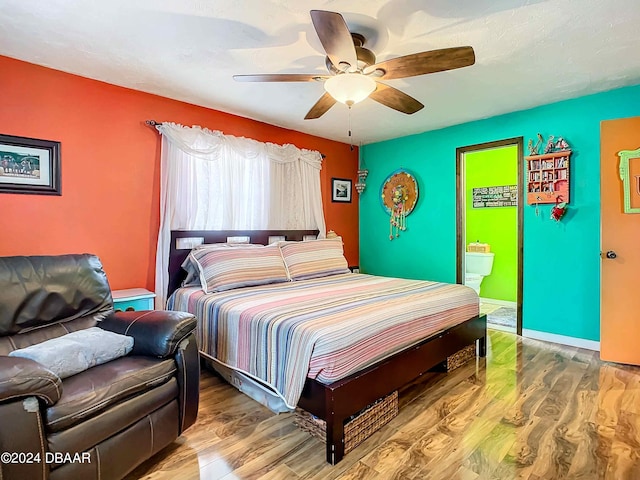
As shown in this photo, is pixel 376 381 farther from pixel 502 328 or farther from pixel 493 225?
pixel 493 225

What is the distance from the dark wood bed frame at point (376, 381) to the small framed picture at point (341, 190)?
2.64 meters

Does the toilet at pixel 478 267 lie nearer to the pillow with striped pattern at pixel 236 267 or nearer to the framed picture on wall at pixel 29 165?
the pillow with striped pattern at pixel 236 267

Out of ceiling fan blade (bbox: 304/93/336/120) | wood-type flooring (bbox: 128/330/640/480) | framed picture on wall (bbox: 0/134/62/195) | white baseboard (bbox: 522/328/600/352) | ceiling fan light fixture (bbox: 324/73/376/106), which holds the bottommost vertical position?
wood-type flooring (bbox: 128/330/640/480)

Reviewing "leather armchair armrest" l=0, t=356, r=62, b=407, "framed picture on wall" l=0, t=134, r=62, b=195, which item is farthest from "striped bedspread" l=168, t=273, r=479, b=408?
"framed picture on wall" l=0, t=134, r=62, b=195

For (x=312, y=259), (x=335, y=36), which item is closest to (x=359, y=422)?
(x=312, y=259)

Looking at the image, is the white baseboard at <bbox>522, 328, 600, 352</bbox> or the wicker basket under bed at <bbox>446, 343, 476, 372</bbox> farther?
the white baseboard at <bbox>522, 328, 600, 352</bbox>

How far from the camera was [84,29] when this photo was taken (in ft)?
7.02

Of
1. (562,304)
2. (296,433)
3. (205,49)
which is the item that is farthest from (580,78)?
(296,433)

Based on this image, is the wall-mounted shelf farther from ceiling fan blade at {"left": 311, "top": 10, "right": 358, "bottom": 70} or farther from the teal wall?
ceiling fan blade at {"left": 311, "top": 10, "right": 358, "bottom": 70}

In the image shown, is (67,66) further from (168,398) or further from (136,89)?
(168,398)

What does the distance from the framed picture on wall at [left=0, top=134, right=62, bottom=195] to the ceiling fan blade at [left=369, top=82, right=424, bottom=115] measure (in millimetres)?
2483

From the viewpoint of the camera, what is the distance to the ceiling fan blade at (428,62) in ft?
6.10

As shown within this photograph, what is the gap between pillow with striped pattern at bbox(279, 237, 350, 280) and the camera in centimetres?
343

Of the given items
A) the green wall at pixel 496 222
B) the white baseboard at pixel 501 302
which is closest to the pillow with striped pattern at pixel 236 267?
the green wall at pixel 496 222
